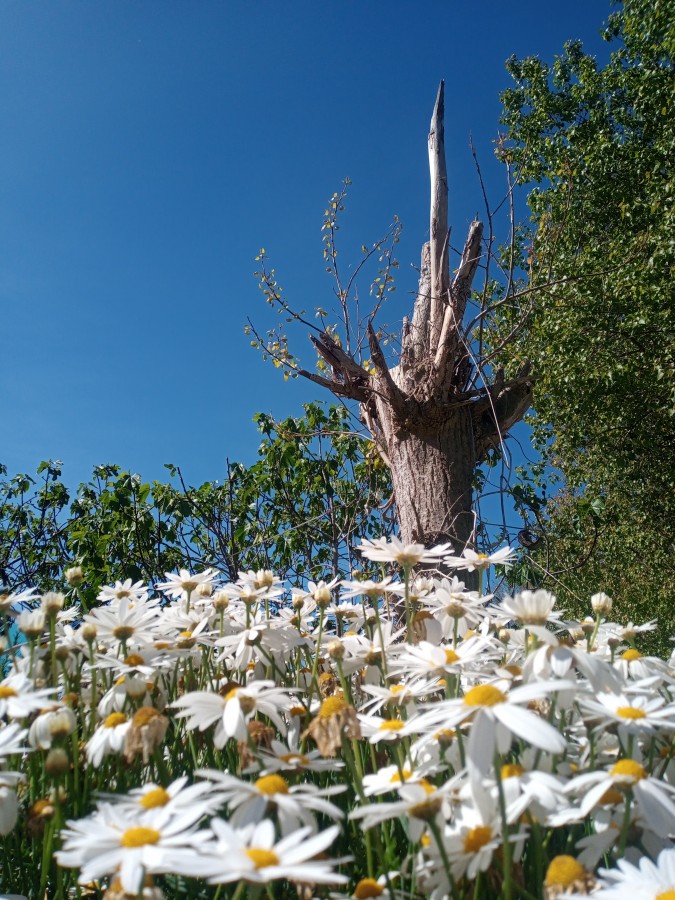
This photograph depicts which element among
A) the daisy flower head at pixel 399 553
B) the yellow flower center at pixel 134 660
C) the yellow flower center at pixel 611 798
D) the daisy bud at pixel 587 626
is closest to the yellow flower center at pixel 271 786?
the yellow flower center at pixel 611 798

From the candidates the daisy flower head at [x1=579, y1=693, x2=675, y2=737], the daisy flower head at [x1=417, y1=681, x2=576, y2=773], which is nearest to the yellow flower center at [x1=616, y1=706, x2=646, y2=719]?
the daisy flower head at [x1=579, y1=693, x2=675, y2=737]

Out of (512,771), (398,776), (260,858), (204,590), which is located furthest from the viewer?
(204,590)

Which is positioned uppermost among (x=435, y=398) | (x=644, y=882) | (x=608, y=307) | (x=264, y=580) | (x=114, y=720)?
(x=608, y=307)

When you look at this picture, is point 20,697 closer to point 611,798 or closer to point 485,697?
point 485,697

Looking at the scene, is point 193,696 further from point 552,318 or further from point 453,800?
point 552,318

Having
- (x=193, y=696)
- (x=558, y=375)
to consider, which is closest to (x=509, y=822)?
(x=193, y=696)

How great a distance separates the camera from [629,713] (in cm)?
93

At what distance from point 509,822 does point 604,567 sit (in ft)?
35.3

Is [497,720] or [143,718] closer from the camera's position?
[497,720]

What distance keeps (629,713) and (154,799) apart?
2.09ft

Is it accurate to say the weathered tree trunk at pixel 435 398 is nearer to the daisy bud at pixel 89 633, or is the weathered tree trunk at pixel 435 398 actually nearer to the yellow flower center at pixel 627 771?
the daisy bud at pixel 89 633

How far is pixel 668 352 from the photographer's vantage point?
698 centimetres

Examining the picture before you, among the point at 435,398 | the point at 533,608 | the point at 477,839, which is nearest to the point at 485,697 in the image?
the point at 477,839

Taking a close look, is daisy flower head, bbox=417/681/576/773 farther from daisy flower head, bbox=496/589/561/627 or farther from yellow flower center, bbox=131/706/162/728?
Answer: yellow flower center, bbox=131/706/162/728
